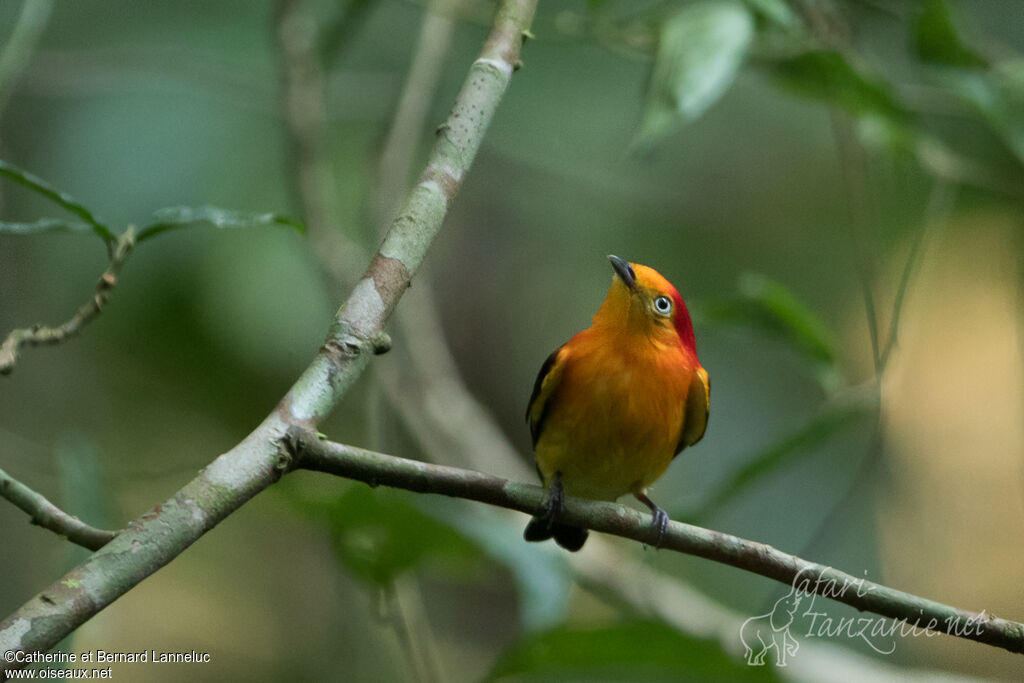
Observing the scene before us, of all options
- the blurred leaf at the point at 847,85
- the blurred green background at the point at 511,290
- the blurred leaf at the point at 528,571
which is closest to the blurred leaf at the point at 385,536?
the blurred leaf at the point at 528,571

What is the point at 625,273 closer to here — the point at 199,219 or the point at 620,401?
the point at 620,401

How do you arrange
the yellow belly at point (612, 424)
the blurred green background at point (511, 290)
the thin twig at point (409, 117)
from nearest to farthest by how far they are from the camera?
the yellow belly at point (612, 424) < the blurred green background at point (511, 290) < the thin twig at point (409, 117)

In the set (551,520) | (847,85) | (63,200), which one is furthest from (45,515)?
(847,85)

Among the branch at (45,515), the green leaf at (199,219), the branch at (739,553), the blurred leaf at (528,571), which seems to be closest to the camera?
the branch at (45,515)

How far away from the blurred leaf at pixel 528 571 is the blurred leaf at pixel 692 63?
1.28 meters

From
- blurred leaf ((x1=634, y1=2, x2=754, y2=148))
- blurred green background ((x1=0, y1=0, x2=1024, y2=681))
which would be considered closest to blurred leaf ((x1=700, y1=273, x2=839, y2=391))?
blurred green background ((x1=0, y1=0, x2=1024, y2=681))

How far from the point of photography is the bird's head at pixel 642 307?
3.22m

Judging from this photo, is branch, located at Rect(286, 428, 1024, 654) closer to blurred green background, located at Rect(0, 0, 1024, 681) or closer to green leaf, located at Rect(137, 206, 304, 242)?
green leaf, located at Rect(137, 206, 304, 242)

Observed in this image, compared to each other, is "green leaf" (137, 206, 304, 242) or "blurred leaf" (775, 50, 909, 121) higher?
"blurred leaf" (775, 50, 909, 121)

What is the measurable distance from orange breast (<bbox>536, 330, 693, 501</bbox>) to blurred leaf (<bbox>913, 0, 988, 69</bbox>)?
1.36m

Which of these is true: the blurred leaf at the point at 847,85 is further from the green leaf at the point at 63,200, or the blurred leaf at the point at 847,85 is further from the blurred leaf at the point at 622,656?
the green leaf at the point at 63,200

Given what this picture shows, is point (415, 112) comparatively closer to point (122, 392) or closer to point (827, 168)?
point (122, 392)

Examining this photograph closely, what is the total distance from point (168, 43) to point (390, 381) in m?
2.33

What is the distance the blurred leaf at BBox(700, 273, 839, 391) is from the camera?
3.25m
